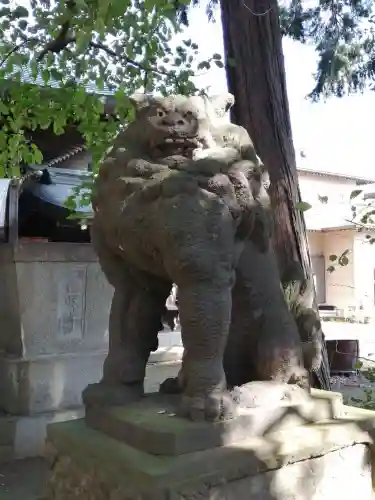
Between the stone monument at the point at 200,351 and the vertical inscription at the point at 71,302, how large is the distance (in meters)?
3.11

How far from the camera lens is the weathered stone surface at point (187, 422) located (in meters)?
1.83

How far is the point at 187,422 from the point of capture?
6.22 ft

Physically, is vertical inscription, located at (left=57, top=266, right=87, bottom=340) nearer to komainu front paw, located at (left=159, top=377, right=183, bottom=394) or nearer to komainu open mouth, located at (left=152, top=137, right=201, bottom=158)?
komainu front paw, located at (left=159, top=377, right=183, bottom=394)

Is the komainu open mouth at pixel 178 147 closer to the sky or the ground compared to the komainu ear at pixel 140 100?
closer to the ground

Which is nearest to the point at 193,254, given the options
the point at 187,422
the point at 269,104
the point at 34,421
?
the point at 187,422

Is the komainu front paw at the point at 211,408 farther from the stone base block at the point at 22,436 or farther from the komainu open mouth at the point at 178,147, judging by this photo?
the stone base block at the point at 22,436

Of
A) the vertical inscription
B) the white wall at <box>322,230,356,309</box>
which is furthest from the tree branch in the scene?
the white wall at <box>322,230,356,309</box>

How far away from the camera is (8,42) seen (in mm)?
4410

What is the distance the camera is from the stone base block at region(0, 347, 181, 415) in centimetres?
499

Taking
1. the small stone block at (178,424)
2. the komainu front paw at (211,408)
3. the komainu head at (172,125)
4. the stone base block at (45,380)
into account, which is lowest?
the stone base block at (45,380)

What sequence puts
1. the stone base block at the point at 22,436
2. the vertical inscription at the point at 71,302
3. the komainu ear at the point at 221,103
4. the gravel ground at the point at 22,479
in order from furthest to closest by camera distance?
the vertical inscription at the point at 71,302, the stone base block at the point at 22,436, the gravel ground at the point at 22,479, the komainu ear at the point at 221,103

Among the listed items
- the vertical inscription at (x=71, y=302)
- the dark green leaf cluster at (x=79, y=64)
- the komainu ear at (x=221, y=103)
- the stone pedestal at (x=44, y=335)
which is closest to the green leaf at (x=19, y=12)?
the dark green leaf cluster at (x=79, y=64)

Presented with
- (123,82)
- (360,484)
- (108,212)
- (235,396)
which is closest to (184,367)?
(235,396)

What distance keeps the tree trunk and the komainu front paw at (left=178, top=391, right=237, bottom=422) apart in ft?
5.46
